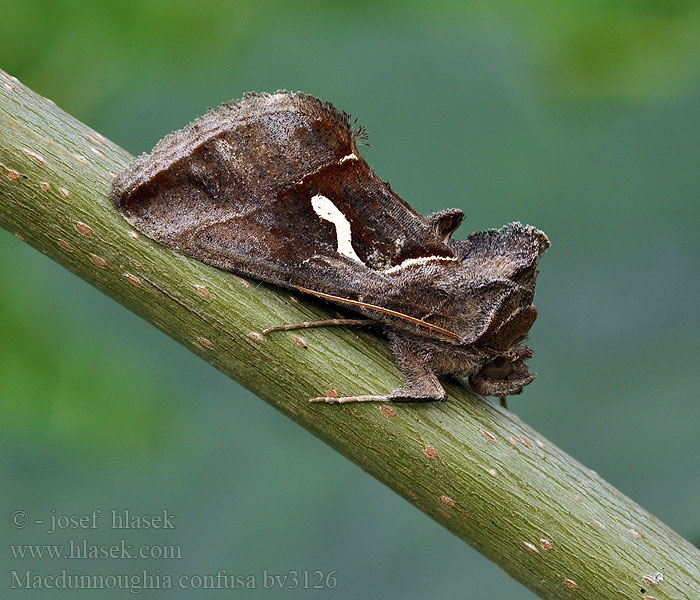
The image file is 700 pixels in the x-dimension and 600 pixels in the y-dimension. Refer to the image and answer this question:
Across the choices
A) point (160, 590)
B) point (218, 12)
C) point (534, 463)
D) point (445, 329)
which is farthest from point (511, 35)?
point (160, 590)

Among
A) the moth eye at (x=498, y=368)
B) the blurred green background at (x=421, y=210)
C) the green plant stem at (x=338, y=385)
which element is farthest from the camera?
the blurred green background at (x=421, y=210)

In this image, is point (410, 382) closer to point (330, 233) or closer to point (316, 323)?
point (316, 323)

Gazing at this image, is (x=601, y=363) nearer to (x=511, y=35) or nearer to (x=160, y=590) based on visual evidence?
(x=511, y=35)

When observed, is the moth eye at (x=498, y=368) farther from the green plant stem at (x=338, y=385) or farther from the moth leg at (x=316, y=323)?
the moth leg at (x=316, y=323)

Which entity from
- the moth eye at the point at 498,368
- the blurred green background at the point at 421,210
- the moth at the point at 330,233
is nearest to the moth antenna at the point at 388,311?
the moth at the point at 330,233

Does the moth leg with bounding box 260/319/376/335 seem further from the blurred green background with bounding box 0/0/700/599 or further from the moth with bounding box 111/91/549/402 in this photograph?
the blurred green background with bounding box 0/0/700/599

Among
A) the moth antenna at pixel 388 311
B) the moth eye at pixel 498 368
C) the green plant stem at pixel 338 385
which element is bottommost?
the green plant stem at pixel 338 385
